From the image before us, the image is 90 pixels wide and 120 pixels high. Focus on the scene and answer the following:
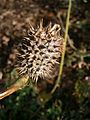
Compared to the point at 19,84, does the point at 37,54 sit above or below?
above

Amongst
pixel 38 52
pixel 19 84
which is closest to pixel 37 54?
pixel 38 52

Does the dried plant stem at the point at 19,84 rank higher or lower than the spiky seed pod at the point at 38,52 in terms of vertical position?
lower

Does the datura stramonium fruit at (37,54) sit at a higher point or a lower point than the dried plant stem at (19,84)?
higher

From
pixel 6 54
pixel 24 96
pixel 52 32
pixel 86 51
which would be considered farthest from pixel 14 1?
pixel 52 32

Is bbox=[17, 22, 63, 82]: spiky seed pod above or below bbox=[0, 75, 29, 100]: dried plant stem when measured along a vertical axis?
above

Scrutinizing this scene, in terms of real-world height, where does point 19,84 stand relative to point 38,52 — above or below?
below

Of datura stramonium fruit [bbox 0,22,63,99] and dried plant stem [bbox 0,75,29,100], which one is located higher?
datura stramonium fruit [bbox 0,22,63,99]

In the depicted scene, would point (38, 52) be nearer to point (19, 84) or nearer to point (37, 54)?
point (37, 54)

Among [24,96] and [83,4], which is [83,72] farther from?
[83,4]
